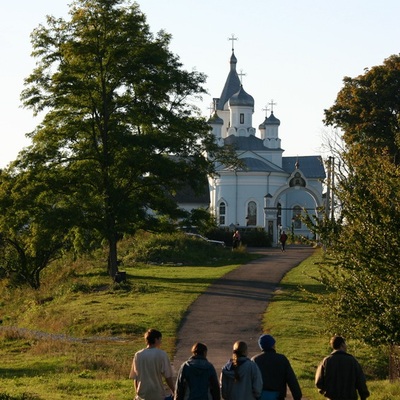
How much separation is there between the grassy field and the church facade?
1326 inches

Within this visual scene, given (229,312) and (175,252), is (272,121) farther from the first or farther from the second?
(229,312)

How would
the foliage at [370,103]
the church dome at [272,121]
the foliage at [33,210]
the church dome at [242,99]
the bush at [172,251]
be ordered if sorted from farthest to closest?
the church dome at [272,121], the church dome at [242,99], the foliage at [370,103], the bush at [172,251], the foliage at [33,210]

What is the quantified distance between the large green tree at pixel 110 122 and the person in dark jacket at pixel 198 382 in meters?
27.3

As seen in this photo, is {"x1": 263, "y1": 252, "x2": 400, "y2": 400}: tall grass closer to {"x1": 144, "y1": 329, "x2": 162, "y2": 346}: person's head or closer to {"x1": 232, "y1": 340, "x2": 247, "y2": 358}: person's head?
{"x1": 232, "y1": 340, "x2": 247, "y2": 358}: person's head

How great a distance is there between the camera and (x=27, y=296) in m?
43.0

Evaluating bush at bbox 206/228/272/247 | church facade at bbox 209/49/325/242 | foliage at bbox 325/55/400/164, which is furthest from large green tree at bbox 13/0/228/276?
church facade at bbox 209/49/325/242

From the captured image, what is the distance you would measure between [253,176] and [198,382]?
269 ft

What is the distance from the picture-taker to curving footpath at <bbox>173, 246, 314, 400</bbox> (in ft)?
84.5

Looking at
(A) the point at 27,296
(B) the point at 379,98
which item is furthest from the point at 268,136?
(A) the point at 27,296

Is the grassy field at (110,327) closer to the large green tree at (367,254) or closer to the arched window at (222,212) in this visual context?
the large green tree at (367,254)

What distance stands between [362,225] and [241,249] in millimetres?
35935

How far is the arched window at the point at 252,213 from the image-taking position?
308 ft

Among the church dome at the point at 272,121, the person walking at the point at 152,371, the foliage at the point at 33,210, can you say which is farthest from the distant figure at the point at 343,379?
the church dome at the point at 272,121

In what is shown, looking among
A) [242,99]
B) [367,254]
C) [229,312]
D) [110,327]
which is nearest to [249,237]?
[229,312]
